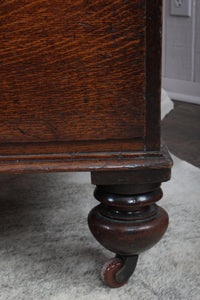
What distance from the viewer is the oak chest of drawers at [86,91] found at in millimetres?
740

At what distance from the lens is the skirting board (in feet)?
9.79

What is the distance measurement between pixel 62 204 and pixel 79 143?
636 millimetres

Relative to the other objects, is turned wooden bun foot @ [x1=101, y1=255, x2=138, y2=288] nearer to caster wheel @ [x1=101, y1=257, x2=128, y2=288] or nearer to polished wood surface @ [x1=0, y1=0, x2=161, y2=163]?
caster wheel @ [x1=101, y1=257, x2=128, y2=288]

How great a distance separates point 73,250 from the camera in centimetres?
113

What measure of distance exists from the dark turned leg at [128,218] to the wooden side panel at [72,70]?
0.42 ft

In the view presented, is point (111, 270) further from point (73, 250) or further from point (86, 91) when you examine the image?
point (86, 91)

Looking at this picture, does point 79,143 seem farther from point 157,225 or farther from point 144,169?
point 157,225

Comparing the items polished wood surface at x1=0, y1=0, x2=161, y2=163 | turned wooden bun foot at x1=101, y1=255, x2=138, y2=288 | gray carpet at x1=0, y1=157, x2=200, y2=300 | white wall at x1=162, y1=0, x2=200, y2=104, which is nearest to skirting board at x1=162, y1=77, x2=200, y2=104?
white wall at x1=162, y1=0, x2=200, y2=104

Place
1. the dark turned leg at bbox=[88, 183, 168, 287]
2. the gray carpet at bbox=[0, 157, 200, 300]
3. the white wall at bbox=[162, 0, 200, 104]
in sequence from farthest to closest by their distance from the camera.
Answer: the white wall at bbox=[162, 0, 200, 104], the gray carpet at bbox=[0, 157, 200, 300], the dark turned leg at bbox=[88, 183, 168, 287]

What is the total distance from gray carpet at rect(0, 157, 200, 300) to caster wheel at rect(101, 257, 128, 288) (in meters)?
0.03

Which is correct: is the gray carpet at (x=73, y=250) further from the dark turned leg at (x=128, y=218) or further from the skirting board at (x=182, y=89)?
the skirting board at (x=182, y=89)

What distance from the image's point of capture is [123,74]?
763 millimetres

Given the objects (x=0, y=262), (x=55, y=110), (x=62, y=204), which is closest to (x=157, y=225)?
(x=55, y=110)

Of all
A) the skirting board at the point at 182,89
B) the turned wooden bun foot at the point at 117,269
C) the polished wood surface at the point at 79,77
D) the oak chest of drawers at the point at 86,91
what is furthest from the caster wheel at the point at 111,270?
the skirting board at the point at 182,89
